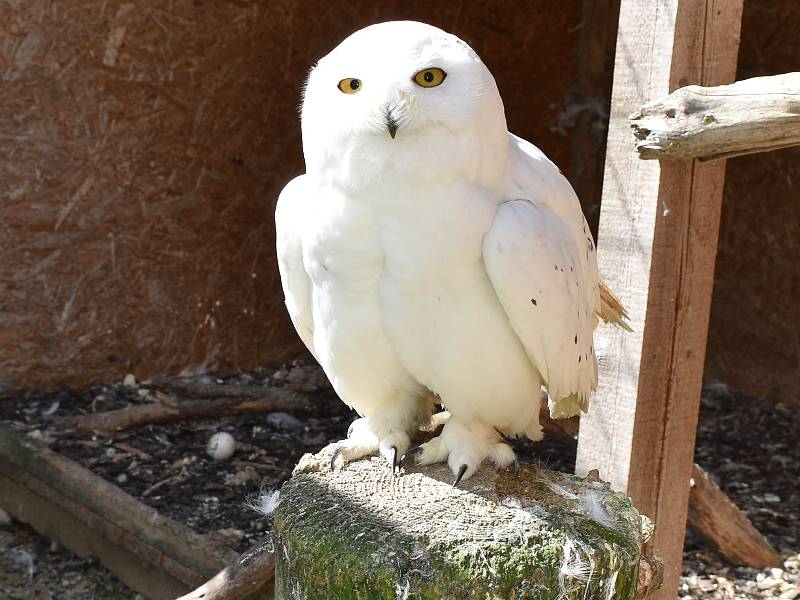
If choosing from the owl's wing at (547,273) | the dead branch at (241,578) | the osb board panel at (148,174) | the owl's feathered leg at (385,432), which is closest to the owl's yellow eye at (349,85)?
the owl's wing at (547,273)

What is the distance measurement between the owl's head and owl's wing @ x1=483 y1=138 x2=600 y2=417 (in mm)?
141

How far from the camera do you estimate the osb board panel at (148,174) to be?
3939mm

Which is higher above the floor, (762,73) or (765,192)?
(762,73)

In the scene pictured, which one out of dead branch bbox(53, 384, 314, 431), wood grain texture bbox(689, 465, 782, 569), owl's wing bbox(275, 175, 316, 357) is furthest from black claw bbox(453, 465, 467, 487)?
dead branch bbox(53, 384, 314, 431)

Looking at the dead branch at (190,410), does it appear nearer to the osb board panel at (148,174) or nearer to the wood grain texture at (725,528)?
the osb board panel at (148,174)

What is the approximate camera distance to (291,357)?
4902 millimetres

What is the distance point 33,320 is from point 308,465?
7.30 feet

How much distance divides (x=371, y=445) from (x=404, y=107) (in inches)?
33.5

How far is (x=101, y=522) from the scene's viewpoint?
3471 mm

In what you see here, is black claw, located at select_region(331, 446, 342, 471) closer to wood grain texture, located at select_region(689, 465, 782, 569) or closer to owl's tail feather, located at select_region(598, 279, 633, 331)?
owl's tail feather, located at select_region(598, 279, 633, 331)

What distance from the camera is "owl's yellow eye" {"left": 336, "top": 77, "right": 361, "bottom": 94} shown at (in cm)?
189

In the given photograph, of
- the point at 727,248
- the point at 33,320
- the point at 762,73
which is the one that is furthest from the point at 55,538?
the point at 762,73

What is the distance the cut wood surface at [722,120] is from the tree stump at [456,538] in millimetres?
770

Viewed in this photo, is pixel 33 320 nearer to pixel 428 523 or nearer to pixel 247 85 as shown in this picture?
pixel 247 85
